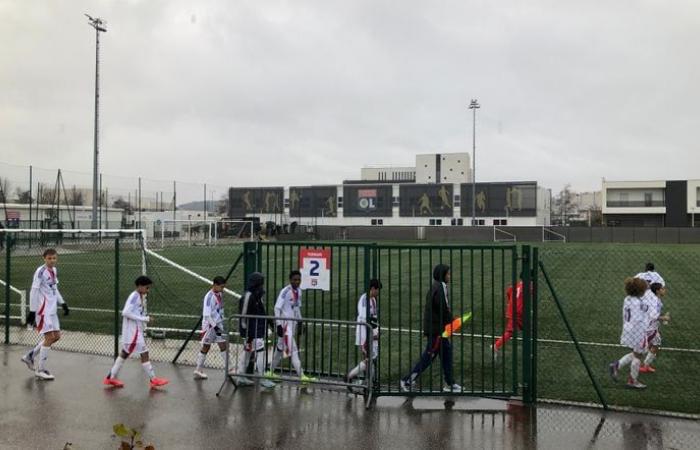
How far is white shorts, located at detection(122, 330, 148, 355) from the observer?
25.6 ft

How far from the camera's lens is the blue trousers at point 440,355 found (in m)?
7.38

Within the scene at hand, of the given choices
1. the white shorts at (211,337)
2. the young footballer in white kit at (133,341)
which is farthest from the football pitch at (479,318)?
the young footballer in white kit at (133,341)

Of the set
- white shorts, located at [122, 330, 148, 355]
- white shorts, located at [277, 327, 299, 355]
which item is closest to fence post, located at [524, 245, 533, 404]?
white shorts, located at [277, 327, 299, 355]

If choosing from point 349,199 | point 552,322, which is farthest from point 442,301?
point 349,199

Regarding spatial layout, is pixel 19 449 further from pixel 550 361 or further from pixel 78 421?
pixel 550 361

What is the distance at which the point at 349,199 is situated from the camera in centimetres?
8350

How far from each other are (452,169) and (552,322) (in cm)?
9973

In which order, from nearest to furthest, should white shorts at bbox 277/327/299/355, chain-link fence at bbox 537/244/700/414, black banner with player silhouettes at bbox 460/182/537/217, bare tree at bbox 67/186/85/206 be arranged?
chain-link fence at bbox 537/244/700/414
white shorts at bbox 277/327/299/355
bare tree at bbox 67/186/85/206
black banner with player silhouettes at bbox 460/182/537/217

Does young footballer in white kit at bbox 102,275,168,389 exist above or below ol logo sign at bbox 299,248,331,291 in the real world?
below

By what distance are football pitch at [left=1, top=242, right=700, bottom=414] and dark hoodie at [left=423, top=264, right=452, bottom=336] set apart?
0.96 ft

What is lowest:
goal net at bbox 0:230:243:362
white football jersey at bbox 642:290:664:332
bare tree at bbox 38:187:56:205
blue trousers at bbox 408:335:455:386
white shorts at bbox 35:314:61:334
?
goal net at bbox 0:230:243:362

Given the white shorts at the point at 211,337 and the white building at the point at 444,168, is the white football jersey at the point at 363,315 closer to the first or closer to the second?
the white shorts at the point at 211,337

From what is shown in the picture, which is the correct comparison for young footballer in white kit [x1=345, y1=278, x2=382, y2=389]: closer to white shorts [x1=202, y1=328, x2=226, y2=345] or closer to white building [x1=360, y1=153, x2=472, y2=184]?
white shorts [x1=202, y1=328, x2=226, y2=345]

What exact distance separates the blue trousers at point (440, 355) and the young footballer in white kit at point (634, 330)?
98.0 inches
